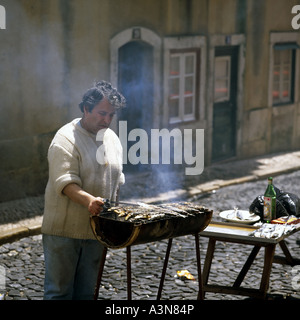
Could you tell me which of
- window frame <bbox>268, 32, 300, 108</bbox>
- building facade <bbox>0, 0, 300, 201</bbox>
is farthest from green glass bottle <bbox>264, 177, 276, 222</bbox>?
window frame <bbox>268, 32, 300, 108</bbox>

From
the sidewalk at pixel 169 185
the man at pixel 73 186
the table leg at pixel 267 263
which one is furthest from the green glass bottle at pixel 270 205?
the sidewalk at pixel 169 185

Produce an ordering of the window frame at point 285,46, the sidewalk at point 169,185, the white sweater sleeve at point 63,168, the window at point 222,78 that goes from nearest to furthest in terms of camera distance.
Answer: the white sweater sleeve at point 63,168 < the sidewalk at point 169,185 < the window at point 222,78 < the window frame at point 285,46

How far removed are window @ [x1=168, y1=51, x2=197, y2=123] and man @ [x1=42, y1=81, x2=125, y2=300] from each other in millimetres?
8003

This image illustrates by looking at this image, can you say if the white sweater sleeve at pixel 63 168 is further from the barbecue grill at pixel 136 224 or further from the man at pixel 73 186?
the barbecue grill at pixel 136 224

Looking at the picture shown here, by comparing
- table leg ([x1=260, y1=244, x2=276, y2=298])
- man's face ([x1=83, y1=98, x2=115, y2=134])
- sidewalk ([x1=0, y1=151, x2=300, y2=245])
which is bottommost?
sidewalk ([x1=0, y1=151, x2=300, y2=245])

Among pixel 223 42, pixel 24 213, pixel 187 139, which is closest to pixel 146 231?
pixel 24 213

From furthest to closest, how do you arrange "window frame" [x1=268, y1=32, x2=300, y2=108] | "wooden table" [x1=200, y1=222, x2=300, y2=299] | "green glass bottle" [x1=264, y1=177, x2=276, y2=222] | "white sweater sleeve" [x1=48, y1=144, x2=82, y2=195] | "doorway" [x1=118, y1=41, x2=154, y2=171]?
"window frame" [x1=268, y1=32, x2=300, y2=108] → "doorway" [x1=118, y1=41, x2=154, y2=171] → "green glass bottle" [x1=264, y1=177, x2=276, y2=222] → "wooden table" [x1=200, y1=222, x2=300, y2=299] → "white sweater sleeve" [x1=48, y1=144, x2=82, y2=195]

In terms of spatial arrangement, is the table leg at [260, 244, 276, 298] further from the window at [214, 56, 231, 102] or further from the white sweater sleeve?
the window at [214, 56, 231, 102]

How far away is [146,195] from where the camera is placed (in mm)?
11031

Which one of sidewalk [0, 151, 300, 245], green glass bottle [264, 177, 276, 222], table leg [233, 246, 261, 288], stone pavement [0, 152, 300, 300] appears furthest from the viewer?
sidewalk [0, 151, 300, 245]

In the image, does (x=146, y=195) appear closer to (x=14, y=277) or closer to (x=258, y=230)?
(x=14, y=277)

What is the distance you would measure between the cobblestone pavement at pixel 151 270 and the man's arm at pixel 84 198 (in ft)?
6.78

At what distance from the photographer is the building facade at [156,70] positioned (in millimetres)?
10219

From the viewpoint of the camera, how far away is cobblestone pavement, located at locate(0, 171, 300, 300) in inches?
264
